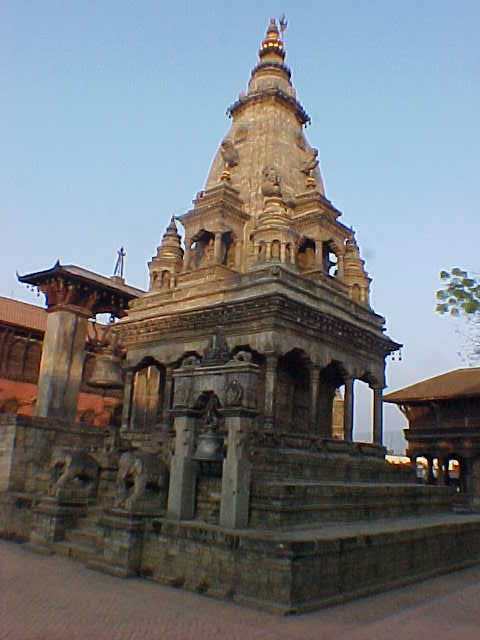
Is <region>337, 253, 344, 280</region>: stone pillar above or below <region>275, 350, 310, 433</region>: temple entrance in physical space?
above

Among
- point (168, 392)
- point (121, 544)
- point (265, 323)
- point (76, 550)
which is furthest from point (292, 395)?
point (121, 544)

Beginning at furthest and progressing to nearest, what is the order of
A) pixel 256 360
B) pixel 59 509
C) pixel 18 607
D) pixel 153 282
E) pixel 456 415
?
pixel 456 415 < pixel 153 282 < pixel 256 360 < pixel 59 509 < pixel 18 607

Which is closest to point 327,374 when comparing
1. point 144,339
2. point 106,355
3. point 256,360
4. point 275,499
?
point 256,360

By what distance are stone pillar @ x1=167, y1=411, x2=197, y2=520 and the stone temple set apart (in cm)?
4

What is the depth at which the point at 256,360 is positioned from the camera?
1989 centimetres

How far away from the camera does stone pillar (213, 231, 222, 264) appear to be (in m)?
22.0

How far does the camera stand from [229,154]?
2489cm

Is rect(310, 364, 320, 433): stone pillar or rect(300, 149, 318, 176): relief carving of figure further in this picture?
rect(300, 149, 318, 176): relief carving of figure

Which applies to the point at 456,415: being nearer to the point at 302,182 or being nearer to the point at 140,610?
the point at 302,182

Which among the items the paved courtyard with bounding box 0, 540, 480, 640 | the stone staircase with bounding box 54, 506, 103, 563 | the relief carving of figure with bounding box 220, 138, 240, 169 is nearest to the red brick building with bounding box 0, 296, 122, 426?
the relief carving of figure with bounding box 220, 138, 240, 169

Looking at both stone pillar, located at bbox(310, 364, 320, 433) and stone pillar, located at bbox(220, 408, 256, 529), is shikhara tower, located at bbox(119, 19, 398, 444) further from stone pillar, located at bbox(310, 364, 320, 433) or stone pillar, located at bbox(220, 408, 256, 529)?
stone pillar, located at bbox(220, 408, 256, 529)

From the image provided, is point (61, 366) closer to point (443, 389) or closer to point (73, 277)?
point (73, 277)

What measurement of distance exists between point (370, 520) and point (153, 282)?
14570 millimetres

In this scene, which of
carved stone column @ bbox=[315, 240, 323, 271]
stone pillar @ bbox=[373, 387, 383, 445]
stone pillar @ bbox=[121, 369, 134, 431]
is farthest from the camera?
carved stone column @ bbox=[315, 240, 323, 271]
